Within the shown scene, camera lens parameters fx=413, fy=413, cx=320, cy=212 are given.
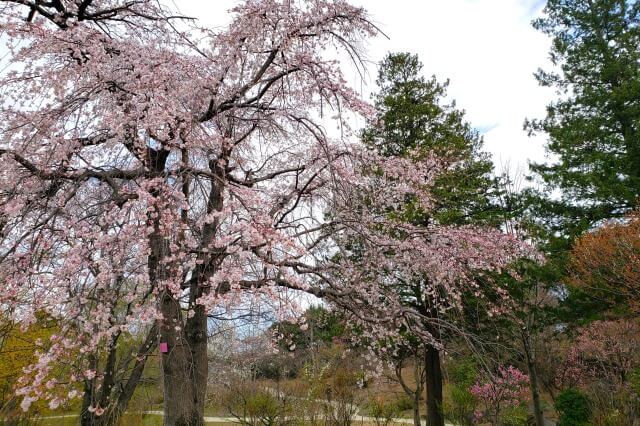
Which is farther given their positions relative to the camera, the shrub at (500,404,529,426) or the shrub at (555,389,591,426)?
the shrub at (500,404,529,426)

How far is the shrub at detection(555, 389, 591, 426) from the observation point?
8.87 m

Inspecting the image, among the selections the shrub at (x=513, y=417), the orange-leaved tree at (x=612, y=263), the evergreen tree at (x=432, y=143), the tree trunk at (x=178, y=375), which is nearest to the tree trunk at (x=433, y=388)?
the evergreen tree at (x=432, y=143)

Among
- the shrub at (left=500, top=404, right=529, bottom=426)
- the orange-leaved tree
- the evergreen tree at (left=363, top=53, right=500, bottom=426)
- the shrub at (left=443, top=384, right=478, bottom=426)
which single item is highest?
the evergreen tree at (left=363, top=53, right=500, bottom=426)

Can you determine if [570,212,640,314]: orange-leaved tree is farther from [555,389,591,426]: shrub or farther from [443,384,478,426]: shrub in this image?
[443,384,478,426]: shrub

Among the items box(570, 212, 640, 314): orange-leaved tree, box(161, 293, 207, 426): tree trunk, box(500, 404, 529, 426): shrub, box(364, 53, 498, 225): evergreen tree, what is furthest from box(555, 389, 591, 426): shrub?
box(161, 293, 207, 426): tree trunk

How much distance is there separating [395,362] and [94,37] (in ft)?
35.3

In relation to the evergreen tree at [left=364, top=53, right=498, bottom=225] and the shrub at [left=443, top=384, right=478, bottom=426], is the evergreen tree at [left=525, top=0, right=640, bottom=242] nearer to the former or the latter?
the evergreen tree at [left=364, top=53, right=498, bottom=225]

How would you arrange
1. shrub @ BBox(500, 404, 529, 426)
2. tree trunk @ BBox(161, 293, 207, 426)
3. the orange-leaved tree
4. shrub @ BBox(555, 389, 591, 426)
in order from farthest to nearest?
shrub @ BBox(500, 404, 529, 426) < shrub @ BBox(555, 389, 591, 426) < the orange-leaved tree < tree trunk @ BBox(161, 293, 207, 426)

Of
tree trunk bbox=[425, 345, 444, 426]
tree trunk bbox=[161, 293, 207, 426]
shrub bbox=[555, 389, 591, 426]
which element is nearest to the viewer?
tree trunk bbox=[161, 293, 207, 426]

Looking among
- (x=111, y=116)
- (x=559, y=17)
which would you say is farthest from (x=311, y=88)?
(x=559, y=17)

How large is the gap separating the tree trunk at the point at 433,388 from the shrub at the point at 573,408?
8.59 ft

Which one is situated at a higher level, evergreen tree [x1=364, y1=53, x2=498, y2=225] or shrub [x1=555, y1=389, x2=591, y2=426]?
evergreen tree [x1=364, y1=53, x2=498, y2=225]

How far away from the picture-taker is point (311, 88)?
5.24 metres

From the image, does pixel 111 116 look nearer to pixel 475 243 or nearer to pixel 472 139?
pixel 475 243
